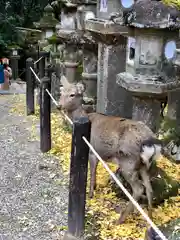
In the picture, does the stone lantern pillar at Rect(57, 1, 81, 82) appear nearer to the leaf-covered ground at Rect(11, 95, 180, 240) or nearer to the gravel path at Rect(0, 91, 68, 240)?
the gravel path at Rect(0, 91, 68, 240)

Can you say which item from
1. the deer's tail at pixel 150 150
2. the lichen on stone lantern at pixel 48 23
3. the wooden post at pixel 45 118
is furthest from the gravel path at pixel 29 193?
the lichen on stone lantern at pixel 48 23

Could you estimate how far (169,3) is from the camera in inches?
199

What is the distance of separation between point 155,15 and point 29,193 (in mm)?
2736

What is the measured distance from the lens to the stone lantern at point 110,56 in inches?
261

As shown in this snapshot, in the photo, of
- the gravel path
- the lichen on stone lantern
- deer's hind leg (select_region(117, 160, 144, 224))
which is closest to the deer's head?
the gravel path

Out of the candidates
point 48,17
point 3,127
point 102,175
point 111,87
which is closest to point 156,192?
point 102,175

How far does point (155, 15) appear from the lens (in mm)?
4934

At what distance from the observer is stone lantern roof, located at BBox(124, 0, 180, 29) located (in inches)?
193

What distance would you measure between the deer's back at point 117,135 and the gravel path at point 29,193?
0.88m

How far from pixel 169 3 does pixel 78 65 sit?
4.35 m

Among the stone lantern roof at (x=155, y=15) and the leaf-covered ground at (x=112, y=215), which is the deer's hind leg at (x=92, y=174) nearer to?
the leaf-covered ground at (x=112, y=215)

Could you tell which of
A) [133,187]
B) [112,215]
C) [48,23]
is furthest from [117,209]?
[48,23]

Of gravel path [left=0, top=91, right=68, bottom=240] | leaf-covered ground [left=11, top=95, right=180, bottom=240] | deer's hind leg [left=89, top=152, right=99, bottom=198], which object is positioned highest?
deer's hind leg [left=89, top=152, right=99, bottom=198]

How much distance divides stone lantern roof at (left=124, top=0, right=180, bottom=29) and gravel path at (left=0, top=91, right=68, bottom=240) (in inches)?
93.2
